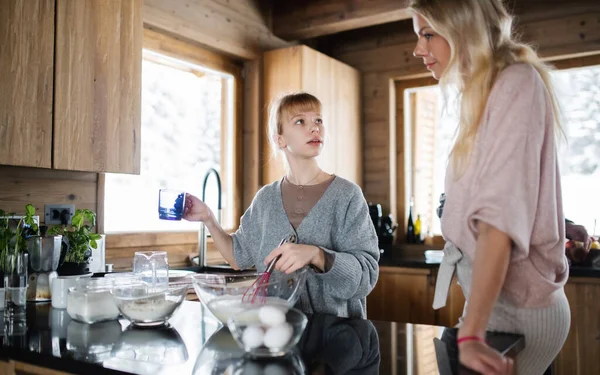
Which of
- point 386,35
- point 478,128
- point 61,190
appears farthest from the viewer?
point 386,35

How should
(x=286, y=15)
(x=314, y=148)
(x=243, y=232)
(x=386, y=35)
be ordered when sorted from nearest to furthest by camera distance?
(x=314, y=148), (x=243, y=232), (x=286, y=15), (x=386, y=35)

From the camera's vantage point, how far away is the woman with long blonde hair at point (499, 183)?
891 mm

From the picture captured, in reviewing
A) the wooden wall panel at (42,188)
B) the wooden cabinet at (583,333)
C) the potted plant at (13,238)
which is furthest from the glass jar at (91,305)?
the wooden cabinet at (583,333)

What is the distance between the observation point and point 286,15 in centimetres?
384

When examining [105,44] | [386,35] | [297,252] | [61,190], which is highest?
[386,35]

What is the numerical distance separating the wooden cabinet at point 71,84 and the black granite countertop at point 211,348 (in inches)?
38.5

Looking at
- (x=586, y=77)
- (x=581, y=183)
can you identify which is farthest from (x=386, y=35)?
(x=581, y=183)

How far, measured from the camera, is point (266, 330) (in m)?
0.96

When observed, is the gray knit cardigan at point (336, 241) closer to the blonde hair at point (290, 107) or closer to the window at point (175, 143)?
the blonde hair at point (290, 107)

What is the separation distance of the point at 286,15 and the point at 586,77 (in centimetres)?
200

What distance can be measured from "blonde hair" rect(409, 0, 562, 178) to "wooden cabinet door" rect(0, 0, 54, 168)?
1.66 meters

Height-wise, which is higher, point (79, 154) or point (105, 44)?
point (105, 44)

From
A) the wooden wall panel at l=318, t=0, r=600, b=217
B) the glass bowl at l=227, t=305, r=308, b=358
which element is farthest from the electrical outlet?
the wooden wall panel at l=318, t=0, r=600, b=217

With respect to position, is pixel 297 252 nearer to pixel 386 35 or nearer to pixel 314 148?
pixel 314 148
